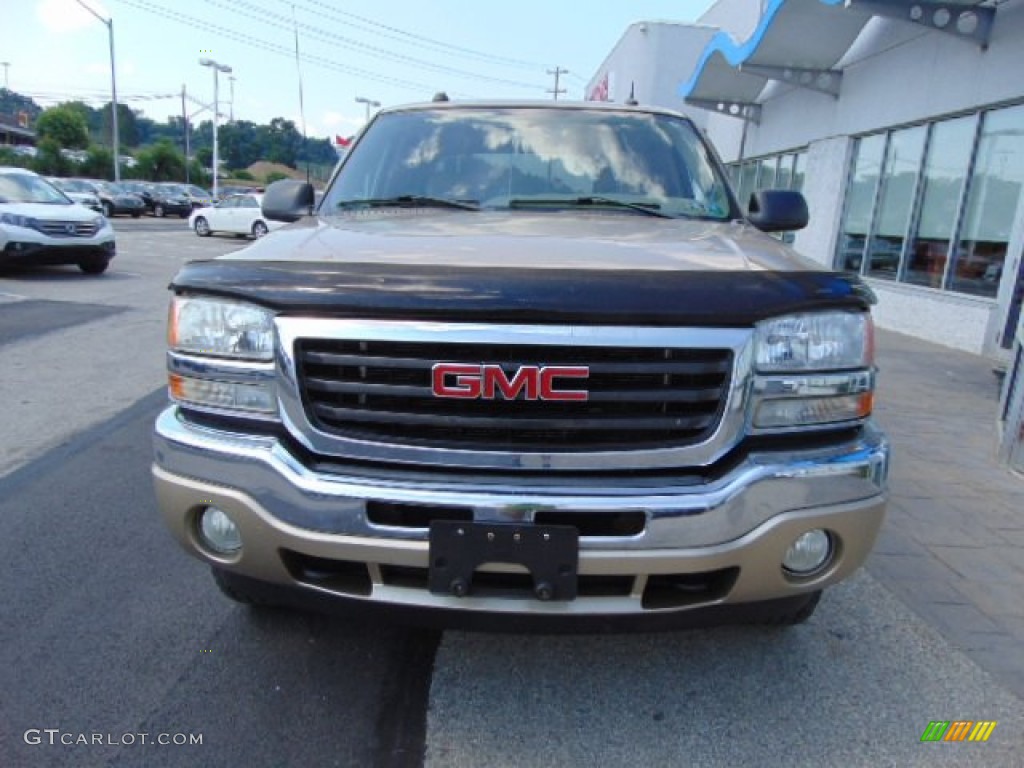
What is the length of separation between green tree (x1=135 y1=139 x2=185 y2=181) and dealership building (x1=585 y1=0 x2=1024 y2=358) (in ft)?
175

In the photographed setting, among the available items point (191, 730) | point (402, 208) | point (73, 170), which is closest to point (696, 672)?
point (191, 730)

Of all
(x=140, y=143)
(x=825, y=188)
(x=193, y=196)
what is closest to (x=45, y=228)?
(x=825, y=188)

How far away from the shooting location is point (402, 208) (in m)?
2.95

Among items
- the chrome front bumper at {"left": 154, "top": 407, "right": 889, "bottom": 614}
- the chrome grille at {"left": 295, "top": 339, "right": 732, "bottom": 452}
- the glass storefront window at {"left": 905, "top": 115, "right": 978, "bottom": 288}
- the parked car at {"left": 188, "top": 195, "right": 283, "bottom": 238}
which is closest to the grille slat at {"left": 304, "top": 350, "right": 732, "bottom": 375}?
the chrome grille at {"left": 295, "top": 339, "right": 732, "bottom": 452}

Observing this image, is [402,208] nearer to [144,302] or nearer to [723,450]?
[723,450]

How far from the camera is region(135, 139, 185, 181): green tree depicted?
57125 mm

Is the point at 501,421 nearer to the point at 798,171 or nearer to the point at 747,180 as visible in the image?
the point at 798,171

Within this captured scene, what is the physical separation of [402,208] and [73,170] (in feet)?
188

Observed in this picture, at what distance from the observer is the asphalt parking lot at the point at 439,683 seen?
7.00ft

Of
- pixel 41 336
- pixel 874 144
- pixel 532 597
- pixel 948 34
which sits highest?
pixel 948 34

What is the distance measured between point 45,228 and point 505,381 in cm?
1246

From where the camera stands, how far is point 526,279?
1857 millimetres

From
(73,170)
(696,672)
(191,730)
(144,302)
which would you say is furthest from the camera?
(73,170)
